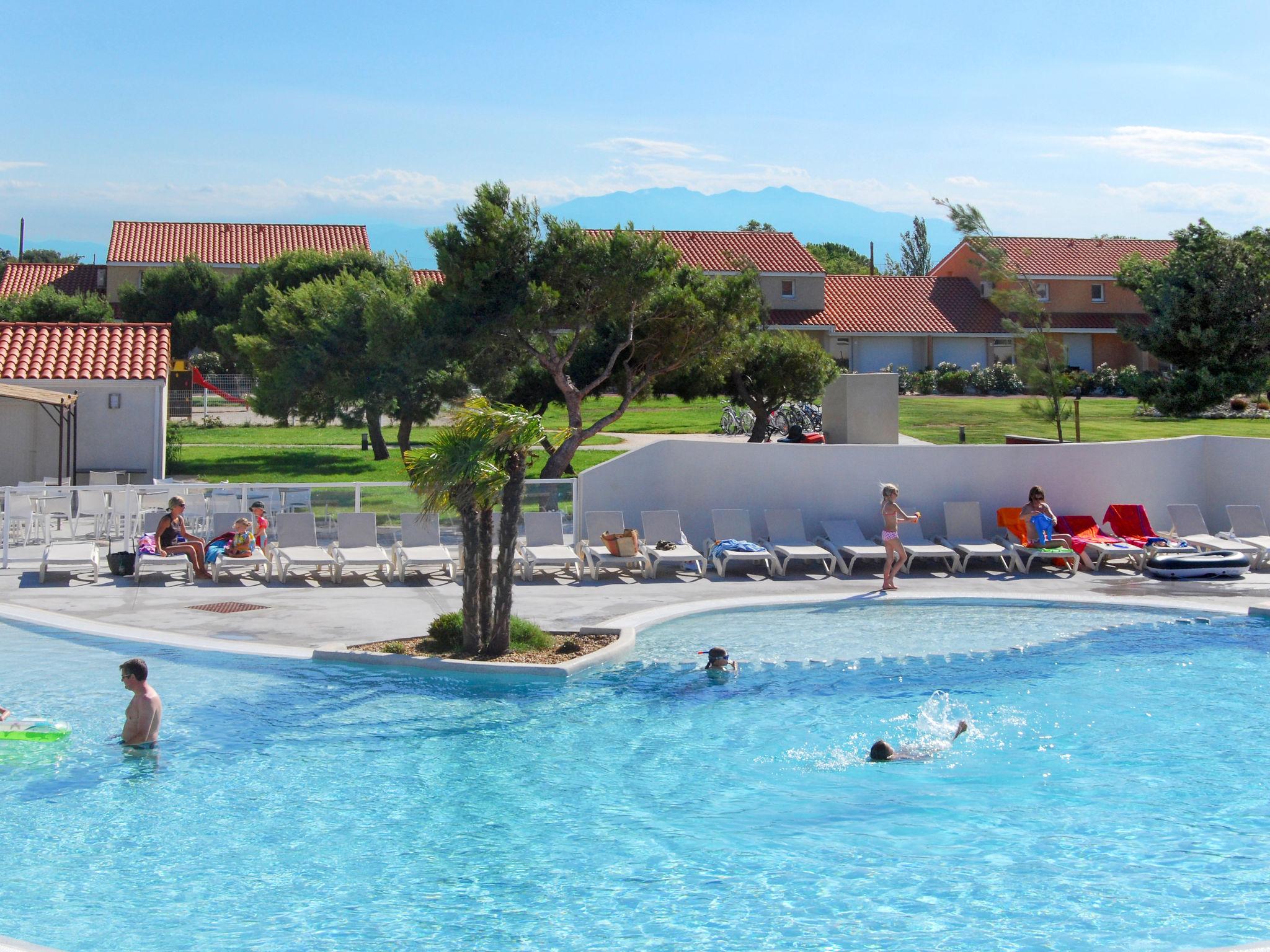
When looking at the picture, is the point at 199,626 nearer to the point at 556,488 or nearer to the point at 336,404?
the point at 556,488

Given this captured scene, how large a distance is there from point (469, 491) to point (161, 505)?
755 centimetres

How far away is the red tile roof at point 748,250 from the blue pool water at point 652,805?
41717mm

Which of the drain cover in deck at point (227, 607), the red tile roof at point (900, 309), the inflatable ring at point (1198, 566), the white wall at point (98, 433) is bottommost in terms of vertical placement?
the drain cover in deck at point (227, 607)

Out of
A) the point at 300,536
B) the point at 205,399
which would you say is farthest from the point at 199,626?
the point at 205,399

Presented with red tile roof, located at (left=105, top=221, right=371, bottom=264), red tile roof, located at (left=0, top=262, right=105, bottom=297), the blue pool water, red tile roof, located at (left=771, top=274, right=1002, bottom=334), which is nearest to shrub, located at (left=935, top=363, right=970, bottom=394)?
red tile roof, located at (left=771, top=274, right=1002, bottom=334)

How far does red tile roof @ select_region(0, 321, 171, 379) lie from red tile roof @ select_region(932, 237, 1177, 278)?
39.6m

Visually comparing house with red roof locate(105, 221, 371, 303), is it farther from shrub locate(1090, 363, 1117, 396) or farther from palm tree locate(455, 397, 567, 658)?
palm tree locate(455, 397, 567, 658)

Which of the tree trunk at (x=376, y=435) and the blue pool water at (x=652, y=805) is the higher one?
the tree trunk at (x=376, y=435)

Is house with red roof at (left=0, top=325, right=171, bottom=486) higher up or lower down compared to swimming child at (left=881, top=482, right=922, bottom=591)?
higher up

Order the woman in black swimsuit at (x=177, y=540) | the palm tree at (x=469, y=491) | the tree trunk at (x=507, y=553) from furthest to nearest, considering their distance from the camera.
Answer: the woman in black swimsuit at (x=177, y=540)
the tree trunk at (x=507, y=553)
the palm tree at (x=469, y=491)


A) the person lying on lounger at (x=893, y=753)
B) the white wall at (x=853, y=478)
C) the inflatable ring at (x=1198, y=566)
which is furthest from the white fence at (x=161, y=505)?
the inflatable ring at (x=1198, y=566)

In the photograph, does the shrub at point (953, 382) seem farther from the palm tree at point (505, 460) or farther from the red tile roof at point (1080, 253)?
the palm tree at point (505, 460)

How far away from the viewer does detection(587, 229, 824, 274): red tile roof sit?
53750 mm

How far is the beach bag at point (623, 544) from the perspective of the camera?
17141 mm
